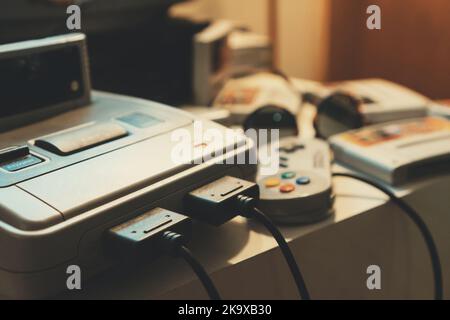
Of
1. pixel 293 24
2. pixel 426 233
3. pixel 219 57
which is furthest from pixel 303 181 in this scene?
pixel 293 24

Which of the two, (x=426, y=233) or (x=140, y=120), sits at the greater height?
(x=140, y=120)

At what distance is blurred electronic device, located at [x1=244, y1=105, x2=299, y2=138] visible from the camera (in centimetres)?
71

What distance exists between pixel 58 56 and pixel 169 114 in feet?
0.39

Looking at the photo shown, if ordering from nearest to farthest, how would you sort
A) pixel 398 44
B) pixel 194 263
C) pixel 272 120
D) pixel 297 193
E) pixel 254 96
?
pixel 194 263
pixel 297 193
pixel 272 120
pixel 254 96
pixel 398 44

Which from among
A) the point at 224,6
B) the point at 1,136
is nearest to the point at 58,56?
the point at 1,136

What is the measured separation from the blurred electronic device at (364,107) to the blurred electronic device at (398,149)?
Result: 1.9 inches

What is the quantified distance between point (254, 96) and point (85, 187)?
0.49 metres

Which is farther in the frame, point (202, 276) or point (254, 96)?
point (254, 96)

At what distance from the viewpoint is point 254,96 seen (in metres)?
0.88

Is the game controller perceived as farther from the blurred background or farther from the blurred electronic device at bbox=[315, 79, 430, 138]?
the blurred background

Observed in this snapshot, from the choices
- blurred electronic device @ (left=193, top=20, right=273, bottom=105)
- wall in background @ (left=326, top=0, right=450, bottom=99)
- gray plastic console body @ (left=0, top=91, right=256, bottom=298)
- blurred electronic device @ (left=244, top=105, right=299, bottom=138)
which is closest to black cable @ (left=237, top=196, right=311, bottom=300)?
gray plastic console body @ (left=0, top=91, right=256, bottom=298)

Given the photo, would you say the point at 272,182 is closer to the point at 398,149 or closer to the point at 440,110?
the point at 398,149

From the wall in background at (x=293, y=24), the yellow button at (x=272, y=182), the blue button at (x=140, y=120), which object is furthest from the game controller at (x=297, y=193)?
the wall in background at (x=293, y=24)
